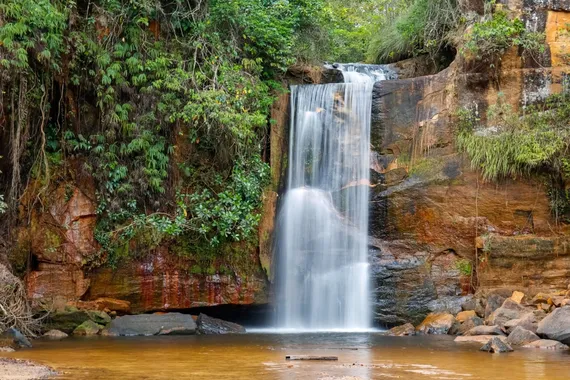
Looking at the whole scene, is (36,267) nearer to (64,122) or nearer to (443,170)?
(64,122)

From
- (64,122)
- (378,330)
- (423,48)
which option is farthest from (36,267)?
(423,48)

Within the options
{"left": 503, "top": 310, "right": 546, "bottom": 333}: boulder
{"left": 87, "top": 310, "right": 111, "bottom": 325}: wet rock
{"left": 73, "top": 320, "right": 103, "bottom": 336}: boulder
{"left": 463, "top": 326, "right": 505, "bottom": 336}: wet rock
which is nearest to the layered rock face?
{"left": 503, "top": 310, "right": 546, "bottom": 333}: boulder

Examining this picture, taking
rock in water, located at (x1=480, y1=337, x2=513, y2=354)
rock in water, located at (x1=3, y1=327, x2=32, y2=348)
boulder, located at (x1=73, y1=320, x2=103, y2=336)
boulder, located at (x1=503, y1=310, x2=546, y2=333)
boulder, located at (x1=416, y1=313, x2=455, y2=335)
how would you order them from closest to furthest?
rock in water, located at (x1=480, y1=337, x2=513, y2=354)
rock in water, located at (x1=3, y1=327, x2=32, y2=348)
boulder, located at (x1=503, y1=310, x2=546, y2=333)
boulder, located at (x1=73, y1=320, x2=103, y2=336)
boulder, located at (x1=416, y1=313, x2=455, y2=335)

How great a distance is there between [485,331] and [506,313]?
912 mm

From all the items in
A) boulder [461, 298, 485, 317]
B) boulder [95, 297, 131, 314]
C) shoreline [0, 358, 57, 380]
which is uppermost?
boulder [461, 298, 485, 317]

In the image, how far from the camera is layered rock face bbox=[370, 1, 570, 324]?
15.9 meters

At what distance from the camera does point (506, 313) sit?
14.0 metres

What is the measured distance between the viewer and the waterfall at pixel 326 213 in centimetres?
1625

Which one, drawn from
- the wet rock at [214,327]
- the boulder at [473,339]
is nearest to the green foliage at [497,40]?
the boulder at [473,339]

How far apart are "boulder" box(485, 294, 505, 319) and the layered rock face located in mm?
709

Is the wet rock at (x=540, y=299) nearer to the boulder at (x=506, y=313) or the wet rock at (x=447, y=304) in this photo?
the boulder at (x=506, y=313)

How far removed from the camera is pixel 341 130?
17781 mm

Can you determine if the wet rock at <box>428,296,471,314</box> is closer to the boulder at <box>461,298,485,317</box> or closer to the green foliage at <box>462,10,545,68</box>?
the boulder at <box>461,298,485,317</box>

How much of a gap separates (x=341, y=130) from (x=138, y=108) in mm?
4941
